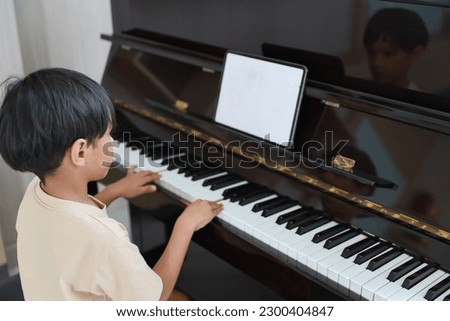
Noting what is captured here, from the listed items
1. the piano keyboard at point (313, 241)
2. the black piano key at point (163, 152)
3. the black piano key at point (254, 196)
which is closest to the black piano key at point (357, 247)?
the piano keyboard at point (313, 241)

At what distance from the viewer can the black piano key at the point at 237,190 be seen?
1559 millimetres

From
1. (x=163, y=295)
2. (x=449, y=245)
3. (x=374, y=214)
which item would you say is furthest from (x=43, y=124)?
(x=449, y=245)

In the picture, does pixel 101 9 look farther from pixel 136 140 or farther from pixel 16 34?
pixel 136 140

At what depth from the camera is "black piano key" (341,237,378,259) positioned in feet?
4.08

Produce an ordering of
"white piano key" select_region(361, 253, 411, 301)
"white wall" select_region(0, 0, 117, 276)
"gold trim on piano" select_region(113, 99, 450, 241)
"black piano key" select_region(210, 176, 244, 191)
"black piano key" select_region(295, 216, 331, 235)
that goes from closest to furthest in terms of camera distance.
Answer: "white piano key" select_region(361, 253, 411, 301), "gold trim on piano" select_region(113, 99, 450, 241), "black piano key" select_region(295, 216, 331, 235), "black piano key" select_region(210, 176, 244, 191), "white wall" select_region(0, 0, 117, 276)

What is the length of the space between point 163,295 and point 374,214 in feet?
1.90

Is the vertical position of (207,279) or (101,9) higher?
(101,9)

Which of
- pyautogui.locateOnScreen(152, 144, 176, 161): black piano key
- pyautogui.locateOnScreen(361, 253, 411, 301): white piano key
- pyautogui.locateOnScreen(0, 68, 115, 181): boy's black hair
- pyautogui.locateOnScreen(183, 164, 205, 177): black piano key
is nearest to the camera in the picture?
pyautogui.locateOnScreen(0, 68, 115, 181): boy's black hair

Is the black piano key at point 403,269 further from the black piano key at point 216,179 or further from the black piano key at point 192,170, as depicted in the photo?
the black piano key at point 192,170

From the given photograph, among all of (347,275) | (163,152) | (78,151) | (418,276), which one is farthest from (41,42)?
(418,276)

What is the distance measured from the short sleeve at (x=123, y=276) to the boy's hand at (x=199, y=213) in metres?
0.31

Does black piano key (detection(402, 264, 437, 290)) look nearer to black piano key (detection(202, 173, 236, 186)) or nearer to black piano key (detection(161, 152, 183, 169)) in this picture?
black piano key (detection(202, 173, 236, 186))

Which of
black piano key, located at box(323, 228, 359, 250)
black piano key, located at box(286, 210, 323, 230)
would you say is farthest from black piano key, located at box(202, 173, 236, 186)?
black piano key, located at box(323, 228, 359, 250)
